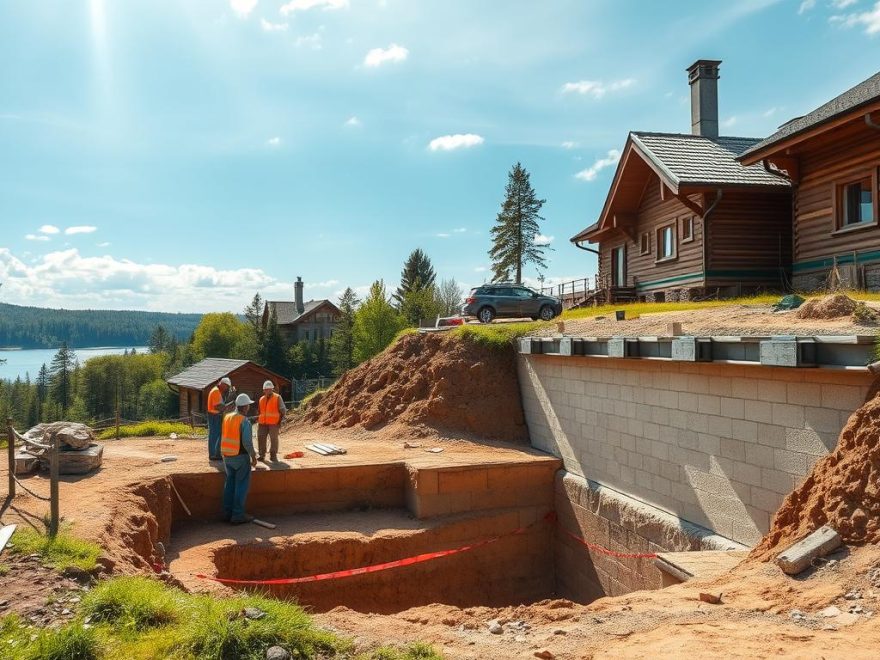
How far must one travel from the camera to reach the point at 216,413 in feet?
41.8

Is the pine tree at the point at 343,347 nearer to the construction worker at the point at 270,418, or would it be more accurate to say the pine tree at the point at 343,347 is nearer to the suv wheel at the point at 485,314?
the suv wheel at the point at 485,314

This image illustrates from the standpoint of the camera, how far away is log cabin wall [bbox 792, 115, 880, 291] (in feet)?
42.5

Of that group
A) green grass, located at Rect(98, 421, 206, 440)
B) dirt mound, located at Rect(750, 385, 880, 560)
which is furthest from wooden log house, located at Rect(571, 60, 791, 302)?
green grass, located at Rect(98, 421, 206, 440)

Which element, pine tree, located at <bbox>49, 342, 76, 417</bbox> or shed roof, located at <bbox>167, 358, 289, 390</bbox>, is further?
pine tree, located at <bbox>49, 342, 76, 417</bbox>

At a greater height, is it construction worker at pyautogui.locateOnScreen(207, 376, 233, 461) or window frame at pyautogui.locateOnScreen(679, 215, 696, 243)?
window frame at pyautogui.locateOnScreen(679, 215, 696, 243)

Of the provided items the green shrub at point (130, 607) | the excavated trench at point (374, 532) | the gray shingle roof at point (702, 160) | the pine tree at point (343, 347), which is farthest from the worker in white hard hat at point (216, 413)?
the pine tree at point (343, 347)

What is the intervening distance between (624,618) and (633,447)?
18.2 ft

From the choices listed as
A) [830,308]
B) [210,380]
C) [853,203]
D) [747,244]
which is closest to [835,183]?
[853,203]

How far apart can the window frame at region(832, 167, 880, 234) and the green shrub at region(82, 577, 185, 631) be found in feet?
47.6

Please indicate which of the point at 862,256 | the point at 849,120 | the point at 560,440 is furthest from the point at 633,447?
the point at 849,120

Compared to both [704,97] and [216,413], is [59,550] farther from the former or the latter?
[704,97]

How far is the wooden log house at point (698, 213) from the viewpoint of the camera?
17406 mm

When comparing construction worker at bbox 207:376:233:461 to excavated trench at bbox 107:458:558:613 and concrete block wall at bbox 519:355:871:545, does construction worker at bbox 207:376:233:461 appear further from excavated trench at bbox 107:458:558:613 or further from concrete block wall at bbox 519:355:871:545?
concrete block wall at bbox 519:355:871:545

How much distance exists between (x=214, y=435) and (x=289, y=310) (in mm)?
54705
